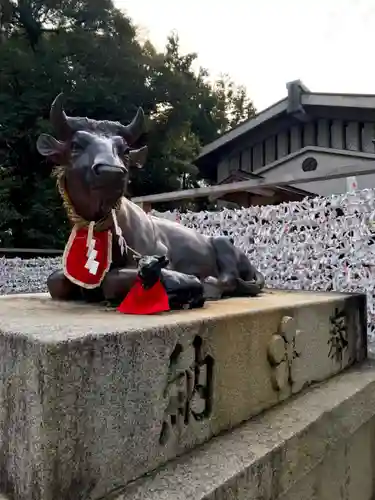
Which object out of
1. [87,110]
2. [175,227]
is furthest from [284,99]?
[175,227]

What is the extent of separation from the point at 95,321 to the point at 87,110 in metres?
9.13

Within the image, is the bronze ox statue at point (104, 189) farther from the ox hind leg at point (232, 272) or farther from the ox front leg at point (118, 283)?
the ox hind leg at point (232, 272)

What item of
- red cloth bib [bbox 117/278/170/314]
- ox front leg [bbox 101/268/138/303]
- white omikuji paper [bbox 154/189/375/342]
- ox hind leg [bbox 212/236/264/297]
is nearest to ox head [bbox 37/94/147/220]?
ox front leg [bbox 101/268/138/303]

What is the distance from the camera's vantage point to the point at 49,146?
1.76 meters

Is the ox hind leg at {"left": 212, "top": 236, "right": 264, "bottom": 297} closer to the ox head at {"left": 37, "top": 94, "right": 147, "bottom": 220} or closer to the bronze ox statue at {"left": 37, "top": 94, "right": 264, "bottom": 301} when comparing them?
the bronze ox statue at {"left": 37, "top": 94, "right": 264, "bottom": 301}

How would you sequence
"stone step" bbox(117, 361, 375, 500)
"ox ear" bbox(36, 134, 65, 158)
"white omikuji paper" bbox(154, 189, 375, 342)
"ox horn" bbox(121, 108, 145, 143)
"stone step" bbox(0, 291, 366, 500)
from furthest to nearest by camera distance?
"white omikuji paper" bbox(154, 189, 375, 342), "ox horn" bbox(121, 108, 145, 143), "ox ear" bbox(36, 134, 65, 158), "stone step" bbox(117, 361, 375, 500), "stone step" bbox(0, 291, 366, 500)

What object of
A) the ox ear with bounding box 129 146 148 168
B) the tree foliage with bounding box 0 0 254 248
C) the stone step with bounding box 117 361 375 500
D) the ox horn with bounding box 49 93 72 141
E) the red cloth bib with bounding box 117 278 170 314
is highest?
the tree foliage with bounding box 0 0 254 248

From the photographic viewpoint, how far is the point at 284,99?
823 centimetres

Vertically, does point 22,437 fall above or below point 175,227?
below

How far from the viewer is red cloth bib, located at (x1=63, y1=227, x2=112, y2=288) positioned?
5.96 ft

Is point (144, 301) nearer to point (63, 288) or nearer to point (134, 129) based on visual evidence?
point (63, 288)

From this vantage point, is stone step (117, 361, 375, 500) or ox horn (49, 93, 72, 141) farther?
ox horn (49, 93, 72, 141)

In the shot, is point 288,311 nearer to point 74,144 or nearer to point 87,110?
point 74,144

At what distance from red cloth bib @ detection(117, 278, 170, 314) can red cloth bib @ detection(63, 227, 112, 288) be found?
235 mm
